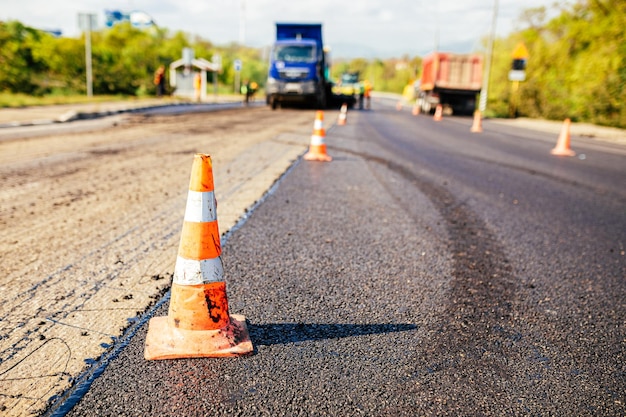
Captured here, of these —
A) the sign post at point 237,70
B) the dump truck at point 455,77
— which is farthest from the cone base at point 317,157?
the sign post at point 237,70

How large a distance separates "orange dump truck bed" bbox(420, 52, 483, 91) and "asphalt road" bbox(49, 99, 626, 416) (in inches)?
900

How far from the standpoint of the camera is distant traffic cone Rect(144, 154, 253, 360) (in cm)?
264

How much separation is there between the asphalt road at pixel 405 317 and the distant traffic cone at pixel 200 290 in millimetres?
115

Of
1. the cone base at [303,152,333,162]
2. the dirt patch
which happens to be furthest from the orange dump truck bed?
the cone base at [303,152,333,162]

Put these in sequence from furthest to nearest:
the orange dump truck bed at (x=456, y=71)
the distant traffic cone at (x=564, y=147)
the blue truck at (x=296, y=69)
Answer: the orange dump truck bed at (x=456, y=71), the blue truck at (x=296, y=69), the distant traffic cone at (x=564, y=147)

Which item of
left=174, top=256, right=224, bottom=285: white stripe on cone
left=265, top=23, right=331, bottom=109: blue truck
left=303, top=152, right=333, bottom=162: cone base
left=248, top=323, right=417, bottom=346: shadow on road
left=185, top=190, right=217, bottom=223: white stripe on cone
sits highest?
left=265, top=23, right=331, bottom=109: blue truck

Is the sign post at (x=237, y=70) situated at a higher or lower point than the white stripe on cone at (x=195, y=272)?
higher

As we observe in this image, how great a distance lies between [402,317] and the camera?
3102 mm

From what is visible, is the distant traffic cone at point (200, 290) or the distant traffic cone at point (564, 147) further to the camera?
the distant traffic cone at point (564, 147)

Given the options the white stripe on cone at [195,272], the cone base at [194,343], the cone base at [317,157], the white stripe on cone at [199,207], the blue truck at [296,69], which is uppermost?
the blue truck at [296,69]

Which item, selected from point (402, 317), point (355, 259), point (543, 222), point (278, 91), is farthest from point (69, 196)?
point (278, 91)

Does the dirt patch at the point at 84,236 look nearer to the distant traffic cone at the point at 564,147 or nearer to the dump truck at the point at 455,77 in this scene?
the distant traffic cone at the point at 564,147

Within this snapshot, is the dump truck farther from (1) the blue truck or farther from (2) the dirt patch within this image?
(2) the dirt patch

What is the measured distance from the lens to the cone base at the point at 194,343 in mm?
2559
